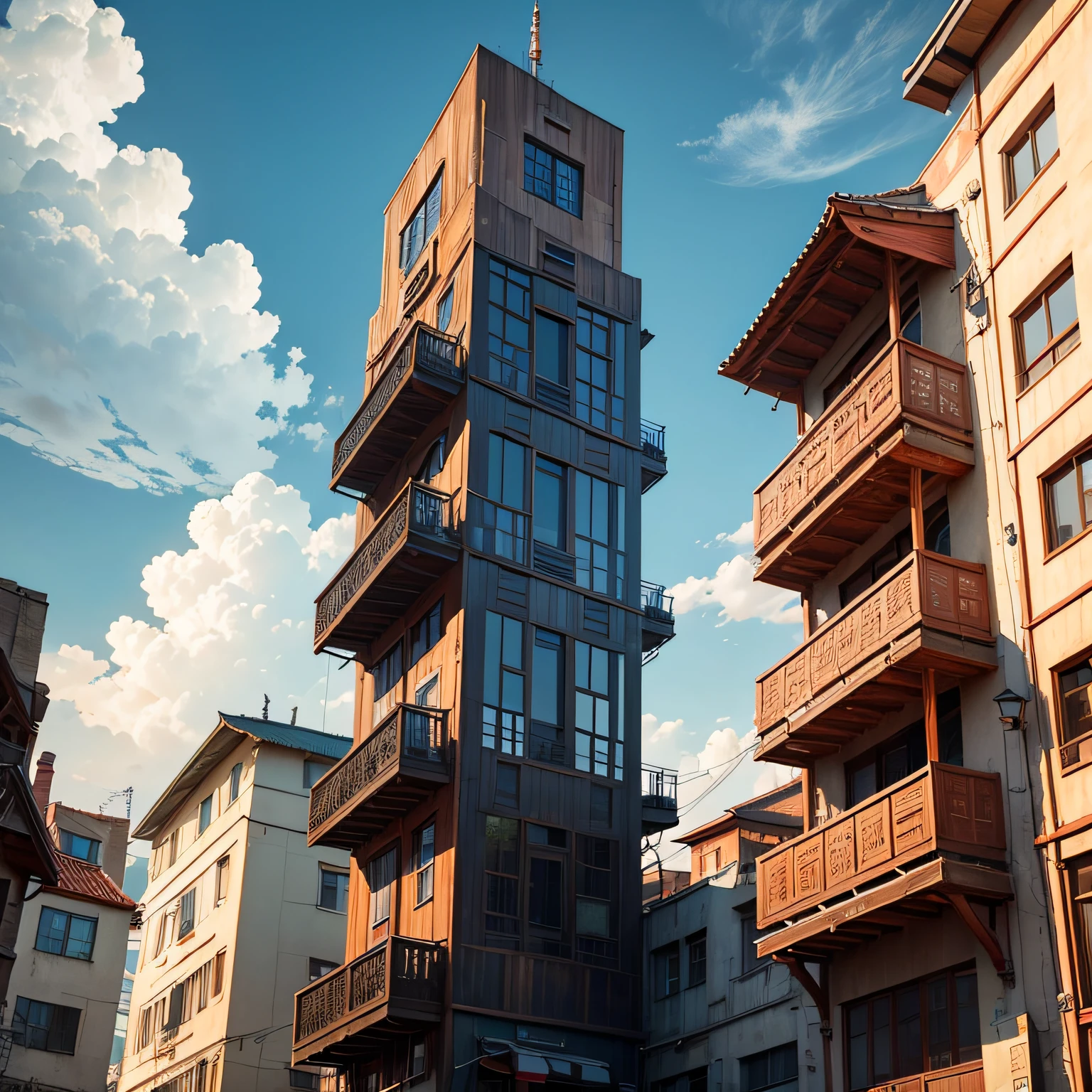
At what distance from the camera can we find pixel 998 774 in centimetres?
1998

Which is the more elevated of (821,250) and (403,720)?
(821,250)

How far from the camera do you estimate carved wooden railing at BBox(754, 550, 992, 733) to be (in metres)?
21.0

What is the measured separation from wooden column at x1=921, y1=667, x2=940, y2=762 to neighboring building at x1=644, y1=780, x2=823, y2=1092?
6.82m

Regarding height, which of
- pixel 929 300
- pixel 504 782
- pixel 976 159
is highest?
pixel 976 159

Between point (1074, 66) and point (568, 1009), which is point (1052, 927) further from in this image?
point (568, 1009)

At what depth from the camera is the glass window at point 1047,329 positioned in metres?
20.5

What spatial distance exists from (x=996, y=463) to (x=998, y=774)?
4.71 meters

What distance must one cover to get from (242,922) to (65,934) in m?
11.3

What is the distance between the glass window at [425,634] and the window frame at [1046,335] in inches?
634

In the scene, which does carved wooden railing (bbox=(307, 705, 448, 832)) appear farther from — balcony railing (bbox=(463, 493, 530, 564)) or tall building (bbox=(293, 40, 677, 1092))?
balcony railing (bbox=(463, 493, 530, 564))

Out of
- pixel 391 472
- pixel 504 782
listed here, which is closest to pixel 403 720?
pixel 504 782

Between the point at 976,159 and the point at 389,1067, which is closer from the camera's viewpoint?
the point at 976,159

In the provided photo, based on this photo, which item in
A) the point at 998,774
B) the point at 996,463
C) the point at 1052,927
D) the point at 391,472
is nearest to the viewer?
the point at 1052,927

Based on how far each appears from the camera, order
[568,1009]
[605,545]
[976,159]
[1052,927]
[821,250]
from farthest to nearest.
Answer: [605,545] → [568,1009] → [821,250] → [976,159] → [1052,927]
